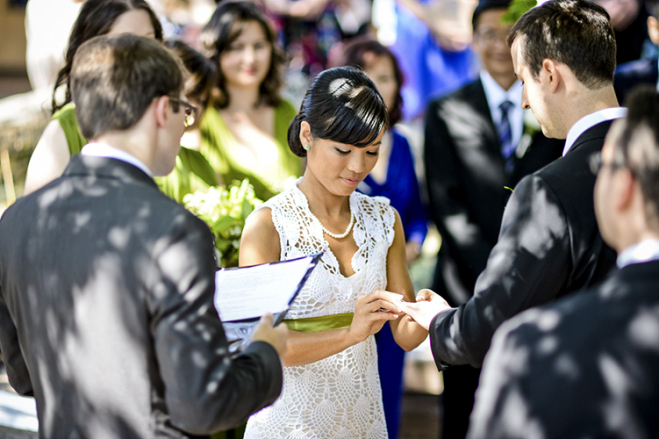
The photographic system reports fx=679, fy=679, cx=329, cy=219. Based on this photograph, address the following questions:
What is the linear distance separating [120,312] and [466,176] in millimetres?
2880

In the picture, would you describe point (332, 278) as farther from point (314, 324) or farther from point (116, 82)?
point (116, 82)

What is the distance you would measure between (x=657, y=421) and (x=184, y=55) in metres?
3.59

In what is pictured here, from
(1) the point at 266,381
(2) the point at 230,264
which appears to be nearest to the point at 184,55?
(2) the point at 230,264

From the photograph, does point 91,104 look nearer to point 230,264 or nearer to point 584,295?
point 584,295

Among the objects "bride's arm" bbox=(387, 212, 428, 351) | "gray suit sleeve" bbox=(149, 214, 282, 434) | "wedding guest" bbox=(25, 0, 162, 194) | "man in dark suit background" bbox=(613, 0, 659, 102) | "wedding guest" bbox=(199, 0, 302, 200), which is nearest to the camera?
"gray suit sleeve" bbox=(149, 214, 282, 434)

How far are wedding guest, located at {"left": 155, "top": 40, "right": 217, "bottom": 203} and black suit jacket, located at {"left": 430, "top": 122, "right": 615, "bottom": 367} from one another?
6.84 ft

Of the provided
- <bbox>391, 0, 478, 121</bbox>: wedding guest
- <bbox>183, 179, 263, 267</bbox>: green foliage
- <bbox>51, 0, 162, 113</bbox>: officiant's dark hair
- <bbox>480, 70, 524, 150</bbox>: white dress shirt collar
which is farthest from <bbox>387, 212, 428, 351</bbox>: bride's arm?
<bbox>391, 0, 478, 121</bbox>: wedding guest

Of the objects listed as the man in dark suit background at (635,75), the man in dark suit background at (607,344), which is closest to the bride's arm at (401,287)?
the man in dark suit background at (607,344)

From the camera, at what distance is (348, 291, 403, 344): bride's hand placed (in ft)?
8.53

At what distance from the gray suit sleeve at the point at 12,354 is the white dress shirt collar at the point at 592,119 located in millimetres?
1886

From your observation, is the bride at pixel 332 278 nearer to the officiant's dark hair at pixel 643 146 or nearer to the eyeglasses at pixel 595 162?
the eyeglasses at pixel 595 162

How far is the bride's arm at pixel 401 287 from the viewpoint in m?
2.82

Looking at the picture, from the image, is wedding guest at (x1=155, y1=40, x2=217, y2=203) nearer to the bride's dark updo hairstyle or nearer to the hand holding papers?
the bride's dark updo hairstyle

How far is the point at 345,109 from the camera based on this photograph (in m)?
2.71
